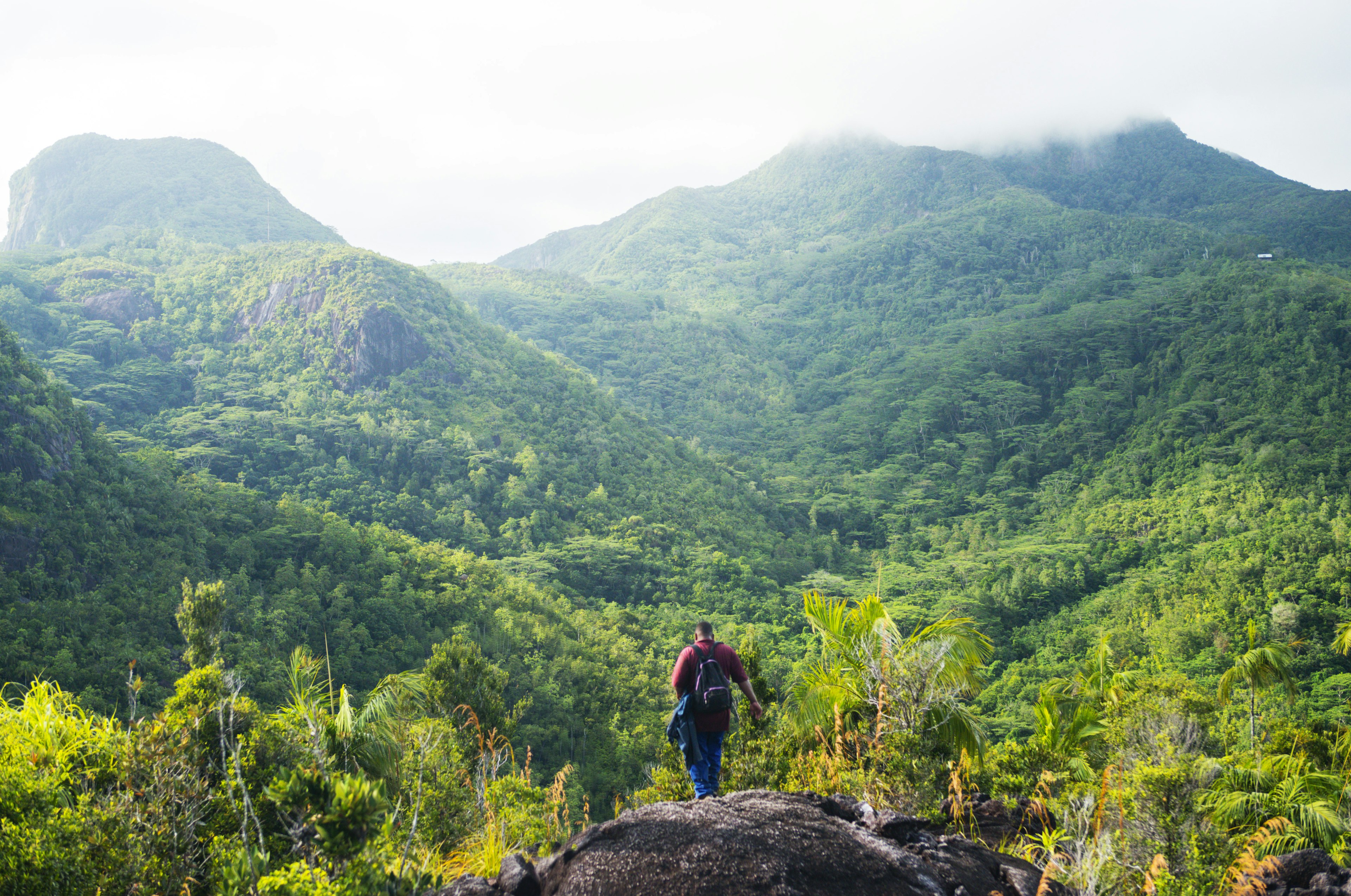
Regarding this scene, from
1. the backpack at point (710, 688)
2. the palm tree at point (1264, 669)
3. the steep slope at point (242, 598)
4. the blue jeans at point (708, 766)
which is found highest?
the backpack at point (710, 688)

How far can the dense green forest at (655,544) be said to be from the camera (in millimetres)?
3727

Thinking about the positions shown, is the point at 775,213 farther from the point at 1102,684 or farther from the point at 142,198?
the point at 1102,684

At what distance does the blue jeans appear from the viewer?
15.3ft

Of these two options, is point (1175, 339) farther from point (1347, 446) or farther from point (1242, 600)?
point (1242, 600)

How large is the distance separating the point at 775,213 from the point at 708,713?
180 meters

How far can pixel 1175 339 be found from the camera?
77.2m

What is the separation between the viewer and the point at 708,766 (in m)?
4.77

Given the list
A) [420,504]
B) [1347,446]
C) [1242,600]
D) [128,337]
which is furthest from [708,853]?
[128,337]

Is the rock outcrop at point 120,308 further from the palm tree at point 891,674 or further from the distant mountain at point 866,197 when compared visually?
the distant mountain at point 866,197

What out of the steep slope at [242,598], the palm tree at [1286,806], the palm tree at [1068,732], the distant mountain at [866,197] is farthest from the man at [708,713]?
the distant mountain at [866,197]

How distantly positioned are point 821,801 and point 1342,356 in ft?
274

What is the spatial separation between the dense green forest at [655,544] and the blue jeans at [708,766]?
80cm

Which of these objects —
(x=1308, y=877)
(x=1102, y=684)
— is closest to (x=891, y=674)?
(x=1308, y=877)

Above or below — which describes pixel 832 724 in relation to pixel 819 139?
below
